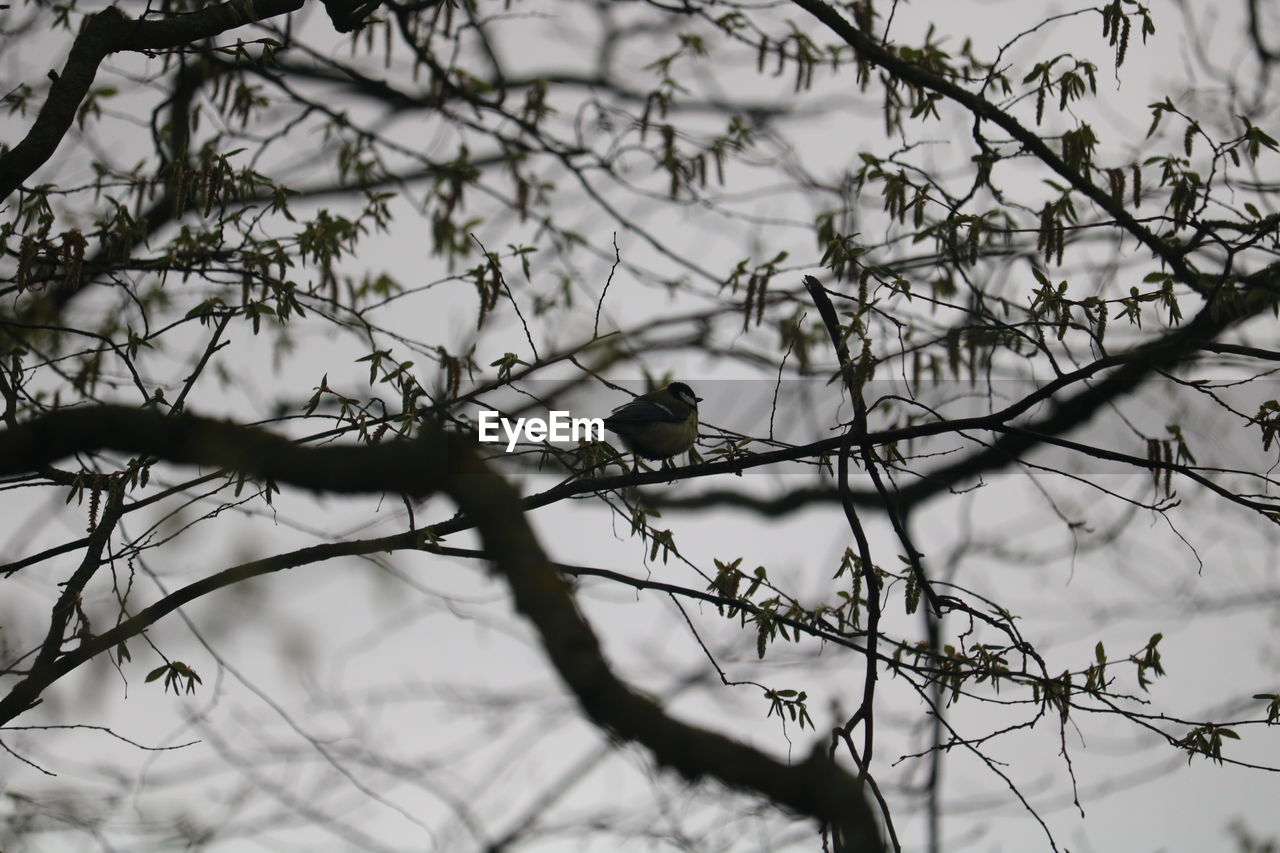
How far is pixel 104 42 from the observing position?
3.82 m

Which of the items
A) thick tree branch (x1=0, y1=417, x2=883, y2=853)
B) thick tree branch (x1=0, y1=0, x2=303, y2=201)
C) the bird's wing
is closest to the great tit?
the bird's wing

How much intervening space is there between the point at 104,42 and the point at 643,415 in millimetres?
3624

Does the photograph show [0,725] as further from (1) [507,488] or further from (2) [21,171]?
(1) [507,488]

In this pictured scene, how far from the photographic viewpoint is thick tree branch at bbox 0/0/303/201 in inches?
143

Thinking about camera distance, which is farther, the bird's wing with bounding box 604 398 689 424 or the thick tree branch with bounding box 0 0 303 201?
the bird's wing with bounding box 604 398 689 424

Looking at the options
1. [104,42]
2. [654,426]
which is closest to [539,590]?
[104,42]

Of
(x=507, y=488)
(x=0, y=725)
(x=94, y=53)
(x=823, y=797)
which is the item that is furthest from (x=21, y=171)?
(x=823, y=797)

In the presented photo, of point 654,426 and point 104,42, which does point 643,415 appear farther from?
point 104,42

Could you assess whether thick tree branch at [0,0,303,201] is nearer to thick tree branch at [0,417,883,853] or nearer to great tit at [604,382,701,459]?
thick tree branch at [0,417,883,853]

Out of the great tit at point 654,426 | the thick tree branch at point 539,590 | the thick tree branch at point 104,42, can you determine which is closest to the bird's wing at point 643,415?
the great tit at point 654,426

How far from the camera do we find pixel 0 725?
3.57 meters

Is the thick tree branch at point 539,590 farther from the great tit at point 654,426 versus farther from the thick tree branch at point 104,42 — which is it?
the great tit at point 654,426

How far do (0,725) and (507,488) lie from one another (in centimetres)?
268

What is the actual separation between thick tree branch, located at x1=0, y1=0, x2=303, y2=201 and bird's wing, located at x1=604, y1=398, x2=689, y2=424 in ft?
10.5
